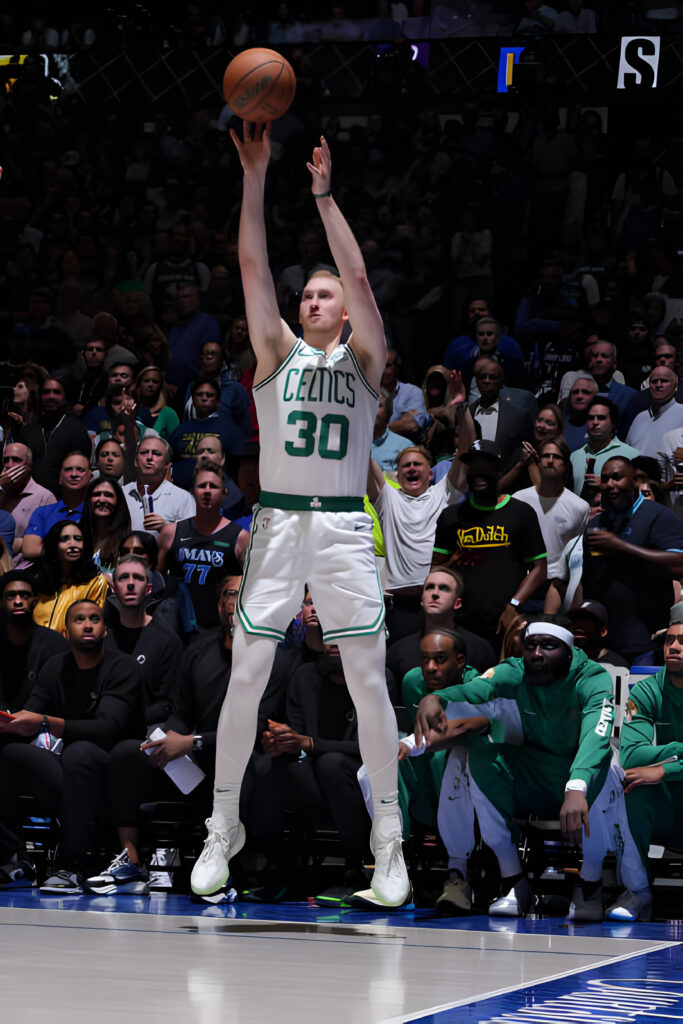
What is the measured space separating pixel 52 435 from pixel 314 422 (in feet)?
19.2

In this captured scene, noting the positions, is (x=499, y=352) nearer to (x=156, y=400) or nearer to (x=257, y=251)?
(x=156, y=400)

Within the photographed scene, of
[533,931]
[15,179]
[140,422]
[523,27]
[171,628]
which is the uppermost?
[523,27]

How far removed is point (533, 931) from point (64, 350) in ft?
30.0

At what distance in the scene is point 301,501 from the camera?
6.29m

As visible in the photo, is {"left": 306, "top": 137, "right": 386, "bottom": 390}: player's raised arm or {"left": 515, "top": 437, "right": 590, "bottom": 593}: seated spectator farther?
{"left": 515, "top": 437, "right": 590, "bottom": 593}: seated spectator

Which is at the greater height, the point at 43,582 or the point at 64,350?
the point at 64,350

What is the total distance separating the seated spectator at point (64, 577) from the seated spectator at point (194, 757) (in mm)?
1291

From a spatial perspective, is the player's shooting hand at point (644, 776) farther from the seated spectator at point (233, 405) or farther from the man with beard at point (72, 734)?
the seated spectator at point (233, 405)

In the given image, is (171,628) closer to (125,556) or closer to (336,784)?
(125,556)

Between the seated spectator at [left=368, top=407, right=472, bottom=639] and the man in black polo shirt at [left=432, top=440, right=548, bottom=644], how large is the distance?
0.37 m

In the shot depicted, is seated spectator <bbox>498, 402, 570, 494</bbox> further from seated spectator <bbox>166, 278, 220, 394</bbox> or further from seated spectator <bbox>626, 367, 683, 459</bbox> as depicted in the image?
seated spectator <bbox>166, 278, 220, 394</bbox>

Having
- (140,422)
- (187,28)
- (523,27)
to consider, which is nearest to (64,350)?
(140,422)

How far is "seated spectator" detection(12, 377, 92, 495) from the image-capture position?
1151 centimetres

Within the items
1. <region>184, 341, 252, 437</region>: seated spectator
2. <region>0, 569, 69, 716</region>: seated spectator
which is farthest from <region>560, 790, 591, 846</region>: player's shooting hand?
<region>184, 341, 252, 437</region>: seated spectator
